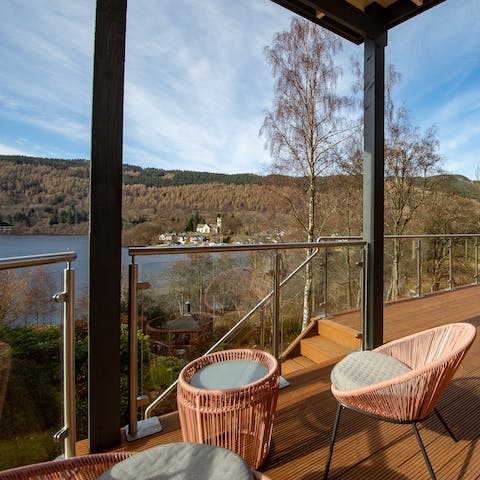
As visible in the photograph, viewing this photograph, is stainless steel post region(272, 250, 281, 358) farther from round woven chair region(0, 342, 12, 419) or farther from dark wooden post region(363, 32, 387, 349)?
round woven chair region(0, 342, 12, 419)

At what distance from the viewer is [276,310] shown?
2.74m

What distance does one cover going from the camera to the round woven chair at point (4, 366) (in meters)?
1.32

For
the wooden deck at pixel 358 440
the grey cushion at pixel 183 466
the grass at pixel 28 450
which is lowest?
the wooden deck at pixel 358 440

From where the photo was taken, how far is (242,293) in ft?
9.91

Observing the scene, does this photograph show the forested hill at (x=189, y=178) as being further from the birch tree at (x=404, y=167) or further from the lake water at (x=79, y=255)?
the lake water at (x=79, y=255)

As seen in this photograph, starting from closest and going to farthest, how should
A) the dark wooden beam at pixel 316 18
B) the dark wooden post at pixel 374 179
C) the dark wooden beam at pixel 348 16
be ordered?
the dark wooden beam at pixel 348 16 → the dark wooden beam at pixel 316 18 → the dark wooden post at pixel 374 179

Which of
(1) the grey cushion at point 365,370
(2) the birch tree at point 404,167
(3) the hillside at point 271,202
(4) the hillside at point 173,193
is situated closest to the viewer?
(1) the grey cushion at point 365,370

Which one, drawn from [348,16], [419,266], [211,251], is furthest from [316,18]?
[419,266]

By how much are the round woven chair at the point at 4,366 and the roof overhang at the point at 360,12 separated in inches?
123

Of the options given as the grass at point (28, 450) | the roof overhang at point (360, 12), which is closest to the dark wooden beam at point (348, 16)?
the roof overhang at point (360, 12)

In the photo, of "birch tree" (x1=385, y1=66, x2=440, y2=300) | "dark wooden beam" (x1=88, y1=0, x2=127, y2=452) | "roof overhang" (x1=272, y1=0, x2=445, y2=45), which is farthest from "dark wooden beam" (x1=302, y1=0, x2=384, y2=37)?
"birch tree" (x1=385, y1=66, x2=440, y2=300)

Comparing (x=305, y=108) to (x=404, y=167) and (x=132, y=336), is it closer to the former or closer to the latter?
(x=404, y=167)

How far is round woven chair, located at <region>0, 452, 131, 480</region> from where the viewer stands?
0.89 meters

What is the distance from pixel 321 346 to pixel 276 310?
4.71 feet
